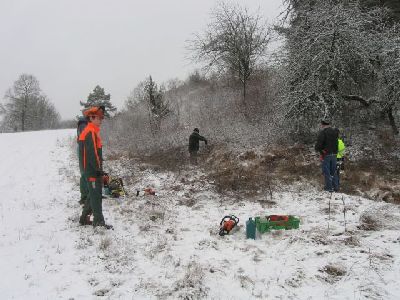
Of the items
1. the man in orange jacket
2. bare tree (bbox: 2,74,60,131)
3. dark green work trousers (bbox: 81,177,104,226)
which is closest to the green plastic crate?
the man in orange jacket

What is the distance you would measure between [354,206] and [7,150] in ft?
55.9

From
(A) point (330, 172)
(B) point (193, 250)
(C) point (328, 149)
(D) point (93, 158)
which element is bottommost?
(B) point (193, 250)

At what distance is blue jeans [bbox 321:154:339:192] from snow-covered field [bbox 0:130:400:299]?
0.39 m

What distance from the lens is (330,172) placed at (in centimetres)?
1006

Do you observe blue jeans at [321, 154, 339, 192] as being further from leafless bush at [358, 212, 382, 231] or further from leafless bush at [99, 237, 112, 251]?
leafless bush at [99, 237, 112, 251]

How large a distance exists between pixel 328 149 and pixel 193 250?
17.4ft

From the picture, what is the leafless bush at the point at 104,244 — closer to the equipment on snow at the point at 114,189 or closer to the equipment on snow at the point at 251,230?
the equipment on snow at the point at 251,230

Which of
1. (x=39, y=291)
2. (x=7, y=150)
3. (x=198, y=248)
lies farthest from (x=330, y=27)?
(x=7, y=150)

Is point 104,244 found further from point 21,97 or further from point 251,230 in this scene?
point 21,97

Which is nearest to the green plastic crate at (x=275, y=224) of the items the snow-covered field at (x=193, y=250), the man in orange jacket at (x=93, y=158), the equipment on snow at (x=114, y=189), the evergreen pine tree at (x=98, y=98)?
the snow-covered field at (x=193, y=250)

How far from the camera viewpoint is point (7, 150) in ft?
61.6

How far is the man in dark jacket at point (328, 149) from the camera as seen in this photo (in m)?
9.88

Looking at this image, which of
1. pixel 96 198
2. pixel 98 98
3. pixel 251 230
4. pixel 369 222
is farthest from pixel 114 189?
pixel 98 98

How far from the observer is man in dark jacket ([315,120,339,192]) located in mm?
9875
